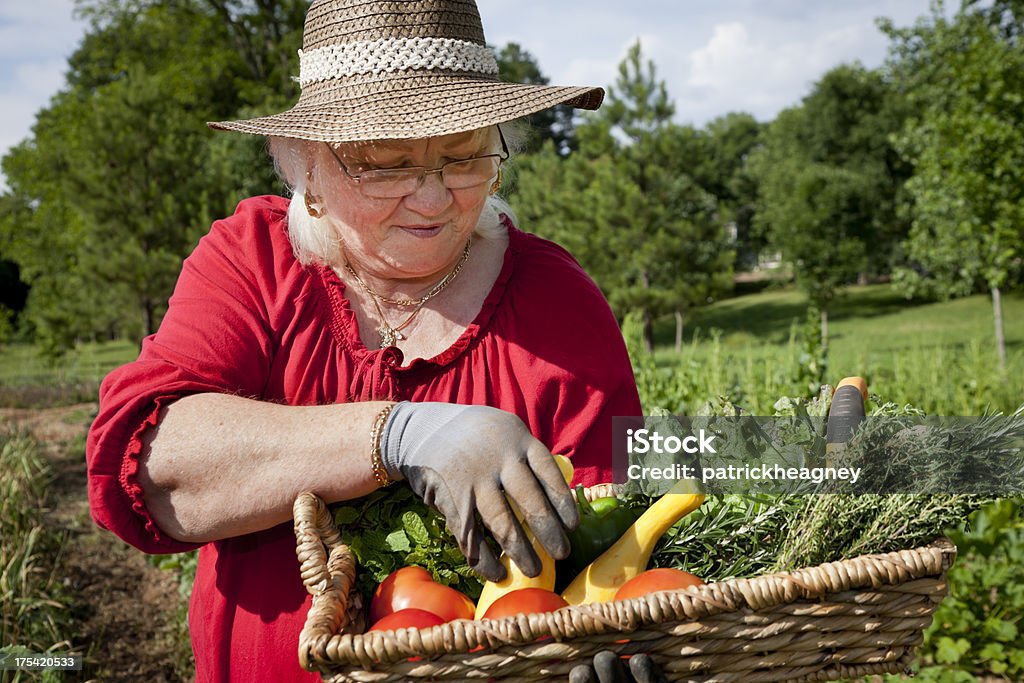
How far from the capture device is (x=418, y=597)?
4.79ft

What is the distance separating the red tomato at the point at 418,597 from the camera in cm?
145

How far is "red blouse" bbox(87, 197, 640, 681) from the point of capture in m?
1.68

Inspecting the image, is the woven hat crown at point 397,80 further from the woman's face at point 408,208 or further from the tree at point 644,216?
the tree at point 644,216

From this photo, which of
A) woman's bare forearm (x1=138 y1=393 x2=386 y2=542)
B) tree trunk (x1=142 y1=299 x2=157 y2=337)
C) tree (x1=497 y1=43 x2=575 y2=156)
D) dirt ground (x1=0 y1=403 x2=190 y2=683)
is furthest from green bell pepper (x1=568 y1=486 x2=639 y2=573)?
tree (x1=497 y1=43 x2=575 y2=156)

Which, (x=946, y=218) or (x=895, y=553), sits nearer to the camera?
(x=895, y=553)

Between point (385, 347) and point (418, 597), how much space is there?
2.11 feet

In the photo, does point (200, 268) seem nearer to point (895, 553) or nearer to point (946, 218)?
point (895, 553)

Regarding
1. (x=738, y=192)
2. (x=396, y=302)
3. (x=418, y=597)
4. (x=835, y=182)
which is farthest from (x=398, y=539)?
(x=738, y=192)

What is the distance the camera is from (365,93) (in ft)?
5.84

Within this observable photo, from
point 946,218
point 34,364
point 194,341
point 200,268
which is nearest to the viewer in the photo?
point 194,341

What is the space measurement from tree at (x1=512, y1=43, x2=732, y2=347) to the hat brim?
1901 centimetres

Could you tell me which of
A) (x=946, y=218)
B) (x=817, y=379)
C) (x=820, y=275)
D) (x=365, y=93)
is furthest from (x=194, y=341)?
(x=820, y=275)

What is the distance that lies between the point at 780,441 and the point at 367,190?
38.2 inches

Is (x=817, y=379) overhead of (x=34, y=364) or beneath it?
overhead
